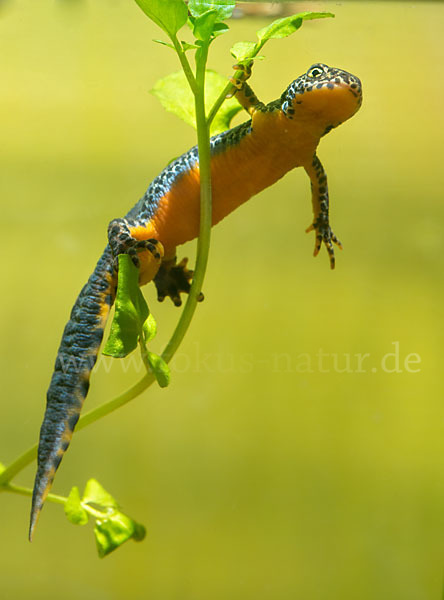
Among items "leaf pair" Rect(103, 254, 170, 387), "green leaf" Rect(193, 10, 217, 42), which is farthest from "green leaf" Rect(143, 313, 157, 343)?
"green leaf" Rect(193, 10, 217, 42)

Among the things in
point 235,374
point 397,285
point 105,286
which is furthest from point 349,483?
point 105,286

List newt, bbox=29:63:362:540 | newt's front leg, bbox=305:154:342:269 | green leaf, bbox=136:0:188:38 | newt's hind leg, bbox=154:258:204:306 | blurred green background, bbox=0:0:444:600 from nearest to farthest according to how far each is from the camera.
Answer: green leaf, bbox=136:0:188:38 < newt, bbox=29:63:362:540 < newt's front leg, bbox=305:154:342:269 < newt's hind leg, bbox=154:258:204:306 < blurred green background, bbox=0:0:444:600

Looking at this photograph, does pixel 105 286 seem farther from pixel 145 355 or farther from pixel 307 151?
pixel 307 151

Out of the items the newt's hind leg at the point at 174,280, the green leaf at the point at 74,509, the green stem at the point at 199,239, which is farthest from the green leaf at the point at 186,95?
the green leaf at the point at 74,509

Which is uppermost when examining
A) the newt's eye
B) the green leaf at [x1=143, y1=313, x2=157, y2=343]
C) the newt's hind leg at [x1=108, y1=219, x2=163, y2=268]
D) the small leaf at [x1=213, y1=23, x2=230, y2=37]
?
the small leaf at [x1=213, y1=23, x2=230, y2=37]

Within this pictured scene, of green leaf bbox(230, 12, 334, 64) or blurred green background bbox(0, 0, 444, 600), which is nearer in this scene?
green leaf bbox(230, 12, 334, 64)

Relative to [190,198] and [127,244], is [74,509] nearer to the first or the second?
[127,244]

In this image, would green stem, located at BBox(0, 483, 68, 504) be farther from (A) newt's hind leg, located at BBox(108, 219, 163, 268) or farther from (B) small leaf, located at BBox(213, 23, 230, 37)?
(B) small leaf, located at BBox(213, 23, 230, 37)

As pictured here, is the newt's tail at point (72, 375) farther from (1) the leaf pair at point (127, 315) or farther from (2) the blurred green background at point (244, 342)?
(2) the blurred green background at point (244, 342)
